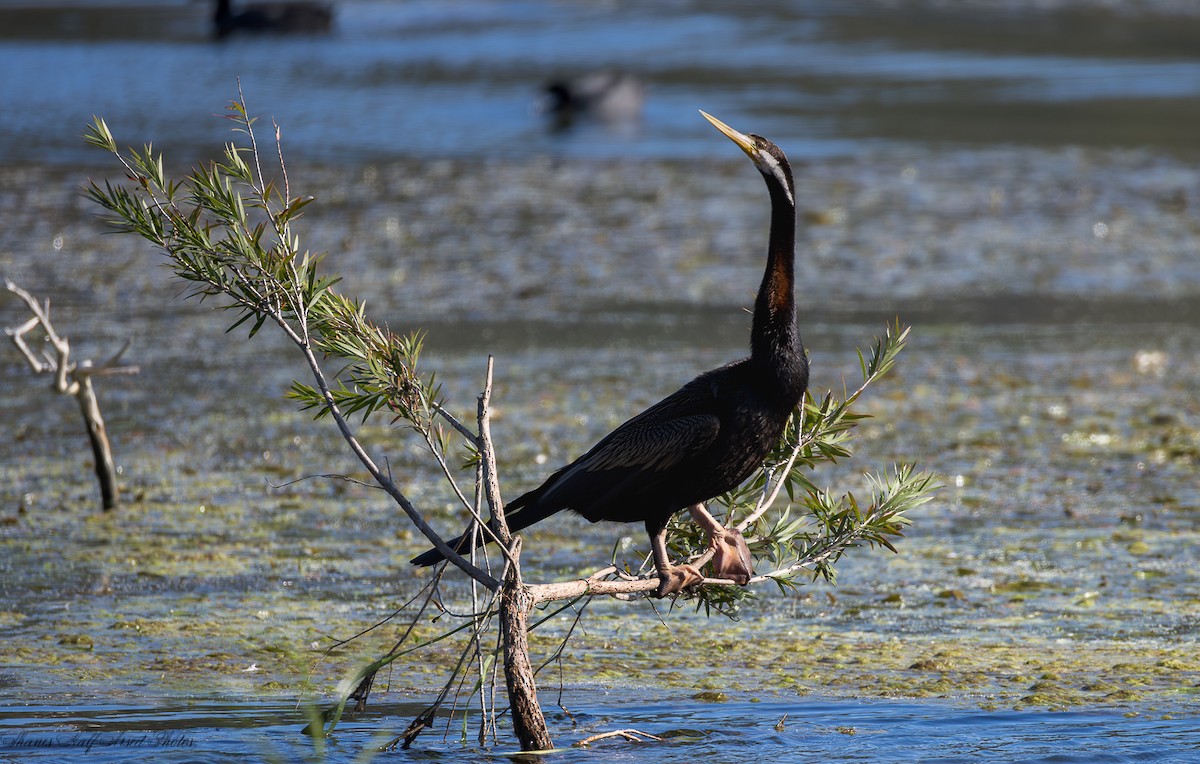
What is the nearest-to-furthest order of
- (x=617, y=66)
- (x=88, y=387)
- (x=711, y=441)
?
(x=711, y=441) < (x=88, y=387) < (x=617, y=66)

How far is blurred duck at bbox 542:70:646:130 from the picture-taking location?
1881cm

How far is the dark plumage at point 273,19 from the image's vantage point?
25.5 meters

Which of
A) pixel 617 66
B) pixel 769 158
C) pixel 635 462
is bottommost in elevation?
pixel 635 462

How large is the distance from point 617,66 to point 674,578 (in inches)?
748

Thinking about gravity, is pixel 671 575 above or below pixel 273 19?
below

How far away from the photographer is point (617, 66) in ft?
75.9

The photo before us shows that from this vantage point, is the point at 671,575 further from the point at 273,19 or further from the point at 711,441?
the point at 273,19

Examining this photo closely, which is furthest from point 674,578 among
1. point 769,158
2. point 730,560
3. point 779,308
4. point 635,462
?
point 769,158

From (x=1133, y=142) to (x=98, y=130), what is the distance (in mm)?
14384

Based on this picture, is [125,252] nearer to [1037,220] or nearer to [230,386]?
[230,386]

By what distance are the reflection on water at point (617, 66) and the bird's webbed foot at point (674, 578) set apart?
1211 cm

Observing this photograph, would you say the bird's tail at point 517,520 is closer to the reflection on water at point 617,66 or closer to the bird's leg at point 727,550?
the bird's leg at point 727,550

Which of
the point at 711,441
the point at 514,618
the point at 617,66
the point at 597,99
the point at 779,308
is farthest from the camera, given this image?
the point at 617,66

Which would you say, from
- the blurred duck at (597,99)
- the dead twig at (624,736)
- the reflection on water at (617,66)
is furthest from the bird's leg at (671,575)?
the blurred duck at (597,99)
